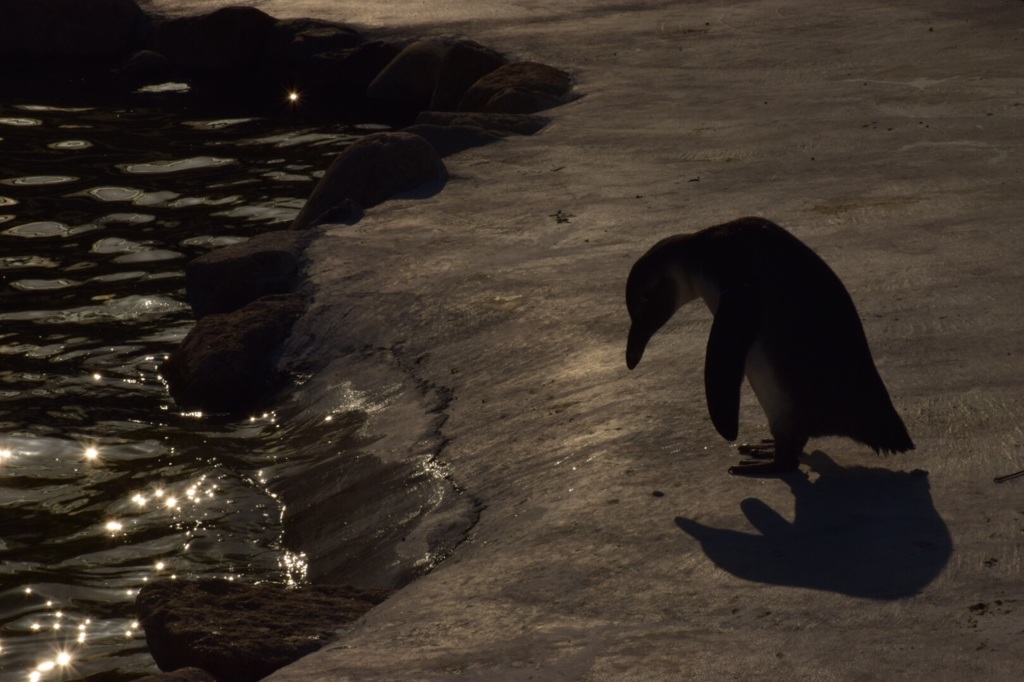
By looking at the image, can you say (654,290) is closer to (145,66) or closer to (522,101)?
(522,101)

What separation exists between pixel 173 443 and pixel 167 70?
9.13 meters

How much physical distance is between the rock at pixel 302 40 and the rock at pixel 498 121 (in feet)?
14.3

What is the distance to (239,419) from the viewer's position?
6.48 m

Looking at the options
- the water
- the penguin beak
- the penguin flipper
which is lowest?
the water

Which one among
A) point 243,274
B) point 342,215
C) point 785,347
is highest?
point 785,347

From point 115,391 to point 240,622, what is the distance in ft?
10.1

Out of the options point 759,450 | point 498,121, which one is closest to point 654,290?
point 759,450

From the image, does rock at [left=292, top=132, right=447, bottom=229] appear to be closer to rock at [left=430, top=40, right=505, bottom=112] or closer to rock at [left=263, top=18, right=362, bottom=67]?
rock at [left=430, top=40, right=505, bottom=112]

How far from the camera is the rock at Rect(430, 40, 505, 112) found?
11.9 m

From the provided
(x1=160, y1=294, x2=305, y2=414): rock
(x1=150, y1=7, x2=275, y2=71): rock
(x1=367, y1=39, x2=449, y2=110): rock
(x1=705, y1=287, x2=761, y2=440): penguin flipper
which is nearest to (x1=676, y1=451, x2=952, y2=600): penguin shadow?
(x1=705, y1=287, x2=761, y2=440): penguin flipper

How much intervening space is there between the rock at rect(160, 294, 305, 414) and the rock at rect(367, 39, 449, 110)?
6188mm

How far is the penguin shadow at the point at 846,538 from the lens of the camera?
3.47 meters

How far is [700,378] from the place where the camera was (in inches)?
199

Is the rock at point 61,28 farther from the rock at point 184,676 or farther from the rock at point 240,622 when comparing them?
the rock at point 184,676
